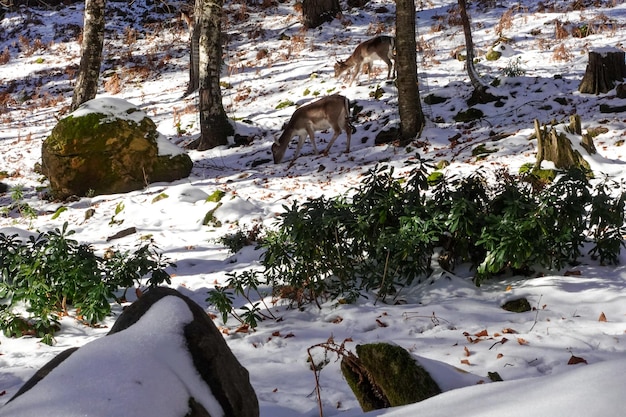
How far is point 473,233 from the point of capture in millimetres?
4539

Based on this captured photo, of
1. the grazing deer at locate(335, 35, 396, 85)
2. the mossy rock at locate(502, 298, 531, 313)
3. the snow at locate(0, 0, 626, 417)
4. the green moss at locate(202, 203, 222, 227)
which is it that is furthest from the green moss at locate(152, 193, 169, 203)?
the grazing deer at locate(335, 35, 396, 85)

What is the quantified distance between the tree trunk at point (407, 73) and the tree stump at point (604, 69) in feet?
12.2

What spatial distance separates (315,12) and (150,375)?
20867 millimetres

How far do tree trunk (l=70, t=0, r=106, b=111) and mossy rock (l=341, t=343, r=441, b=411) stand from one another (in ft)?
37.4

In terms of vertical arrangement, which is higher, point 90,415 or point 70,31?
point 70,31

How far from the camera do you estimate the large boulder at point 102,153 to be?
33.9ft

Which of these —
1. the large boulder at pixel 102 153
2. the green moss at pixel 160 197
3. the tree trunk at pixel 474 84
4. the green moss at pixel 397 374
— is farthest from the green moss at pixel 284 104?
the green moss at pixel 397 374

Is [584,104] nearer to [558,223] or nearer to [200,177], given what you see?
[558,223]

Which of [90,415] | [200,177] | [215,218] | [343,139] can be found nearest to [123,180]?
[200,177]

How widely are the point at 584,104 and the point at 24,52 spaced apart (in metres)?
22.8

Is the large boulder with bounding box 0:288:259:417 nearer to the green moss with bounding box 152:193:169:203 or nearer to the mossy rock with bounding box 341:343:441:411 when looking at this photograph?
the mossy rock with bounding box 341:343:441:411

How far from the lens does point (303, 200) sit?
8.77m

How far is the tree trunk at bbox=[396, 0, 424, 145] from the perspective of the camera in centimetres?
963

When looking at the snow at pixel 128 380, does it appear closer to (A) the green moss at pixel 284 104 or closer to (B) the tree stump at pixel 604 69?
(B) the tree stump at pixel 604 69
